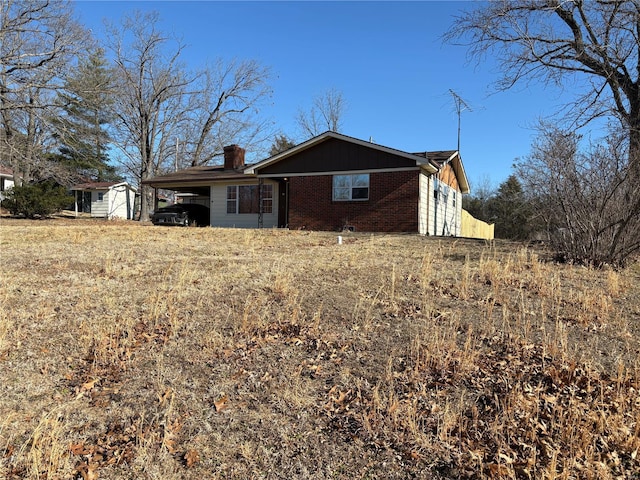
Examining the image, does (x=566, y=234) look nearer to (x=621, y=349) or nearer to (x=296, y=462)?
(x=621, y=349)

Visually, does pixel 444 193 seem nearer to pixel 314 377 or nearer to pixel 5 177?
pixel 314 377

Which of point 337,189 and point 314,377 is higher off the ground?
point 337,189

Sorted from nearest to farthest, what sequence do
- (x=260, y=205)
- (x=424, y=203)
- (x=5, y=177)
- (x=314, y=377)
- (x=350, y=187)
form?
(x=314, y=377), (x=424, y=203), (x=350, y=187), (x=260, y=205), (x=5, y=177)

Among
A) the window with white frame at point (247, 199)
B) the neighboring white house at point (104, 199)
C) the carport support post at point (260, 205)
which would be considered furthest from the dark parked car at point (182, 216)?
the neighboring white house at point (104, 199)

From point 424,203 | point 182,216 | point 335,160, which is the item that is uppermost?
point 335,160

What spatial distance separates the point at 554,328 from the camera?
4.37m

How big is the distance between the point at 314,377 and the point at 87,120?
3949 cm

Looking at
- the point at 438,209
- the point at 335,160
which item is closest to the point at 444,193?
the point at 438,209

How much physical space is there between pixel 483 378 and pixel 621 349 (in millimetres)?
1631

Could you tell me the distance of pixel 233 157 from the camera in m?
21.0

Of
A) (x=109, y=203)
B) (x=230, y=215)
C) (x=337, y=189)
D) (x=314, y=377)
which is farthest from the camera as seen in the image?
(x=109, y=203)

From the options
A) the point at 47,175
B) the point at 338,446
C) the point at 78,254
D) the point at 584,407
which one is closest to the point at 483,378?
the point at 584,407

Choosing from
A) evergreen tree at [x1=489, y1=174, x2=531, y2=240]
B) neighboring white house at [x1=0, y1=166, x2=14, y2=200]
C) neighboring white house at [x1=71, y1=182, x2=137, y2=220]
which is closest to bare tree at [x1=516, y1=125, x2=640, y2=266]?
evergreen tree at [x1=489, y1=174, x2=531, y2=240]

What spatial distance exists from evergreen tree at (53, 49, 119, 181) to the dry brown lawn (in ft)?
53.0
